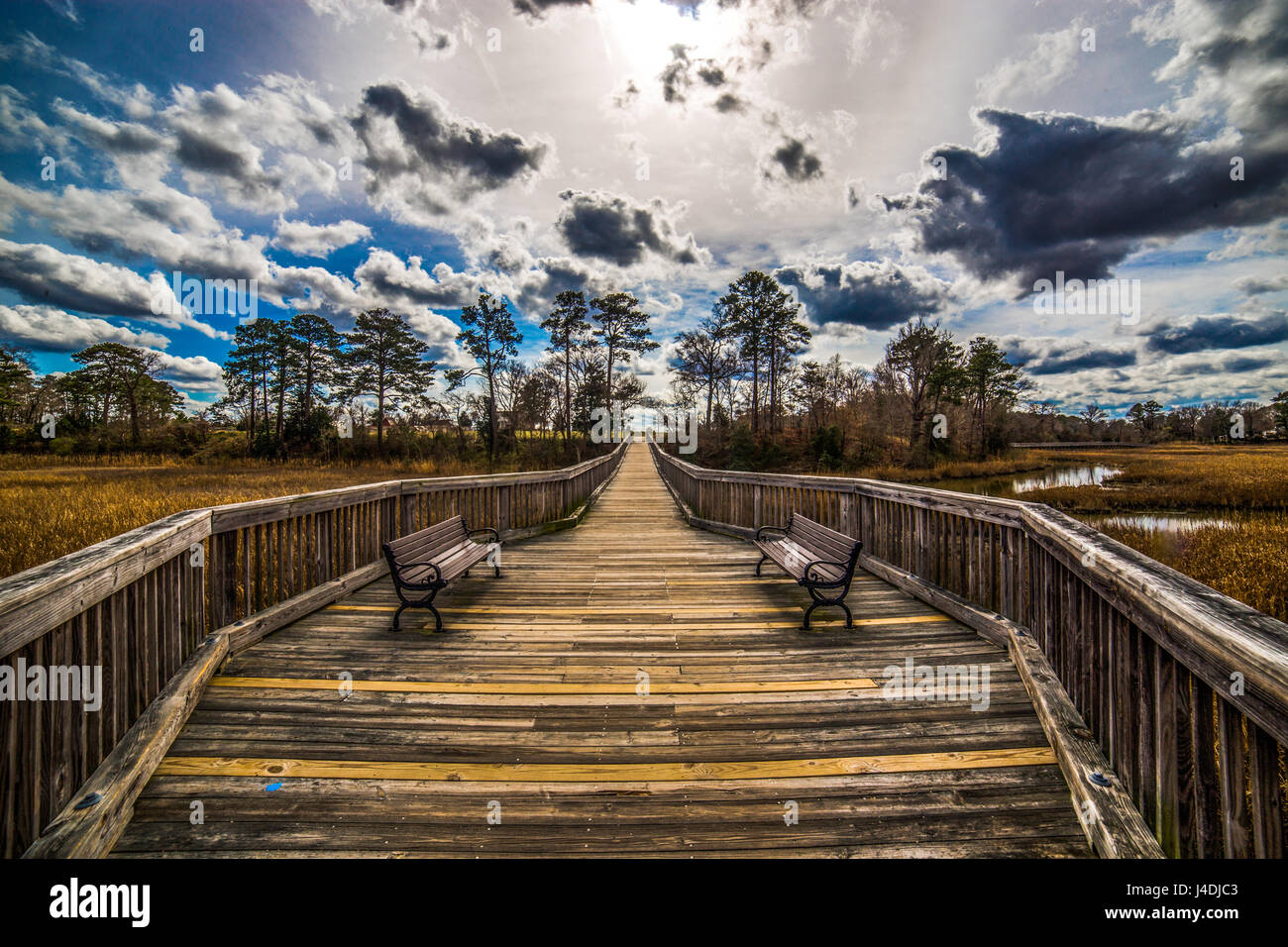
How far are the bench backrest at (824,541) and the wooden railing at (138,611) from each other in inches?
195

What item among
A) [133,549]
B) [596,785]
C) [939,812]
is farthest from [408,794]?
[939,812]

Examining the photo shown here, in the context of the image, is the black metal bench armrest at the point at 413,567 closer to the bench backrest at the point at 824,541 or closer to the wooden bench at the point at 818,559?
the wooden bench at the point at 818,559

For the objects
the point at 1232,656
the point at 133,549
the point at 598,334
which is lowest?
the point at 1232,656

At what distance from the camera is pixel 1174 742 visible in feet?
6.69

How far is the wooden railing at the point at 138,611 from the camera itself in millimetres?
1966

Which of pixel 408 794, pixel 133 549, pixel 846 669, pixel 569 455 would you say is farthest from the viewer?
pixel 569 455

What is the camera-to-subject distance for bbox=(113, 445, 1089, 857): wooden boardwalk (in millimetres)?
2047

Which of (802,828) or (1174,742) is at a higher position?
(1174,742)

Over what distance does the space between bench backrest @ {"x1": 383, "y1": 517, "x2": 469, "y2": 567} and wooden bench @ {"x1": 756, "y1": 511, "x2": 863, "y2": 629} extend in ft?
12.3

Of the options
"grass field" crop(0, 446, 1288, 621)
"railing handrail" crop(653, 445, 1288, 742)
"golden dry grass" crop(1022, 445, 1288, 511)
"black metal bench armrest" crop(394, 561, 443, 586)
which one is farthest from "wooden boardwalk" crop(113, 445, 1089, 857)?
"golden dry grass" crop(1022, 445, 1288, 511)

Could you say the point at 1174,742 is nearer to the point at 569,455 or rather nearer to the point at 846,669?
the point at 846,669

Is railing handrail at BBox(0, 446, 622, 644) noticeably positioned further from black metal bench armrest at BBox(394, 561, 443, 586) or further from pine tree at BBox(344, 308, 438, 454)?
pine tree at BBox(344, 308, 438, 454)

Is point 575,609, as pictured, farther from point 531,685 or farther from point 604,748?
point 604,748

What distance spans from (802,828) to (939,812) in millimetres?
686
